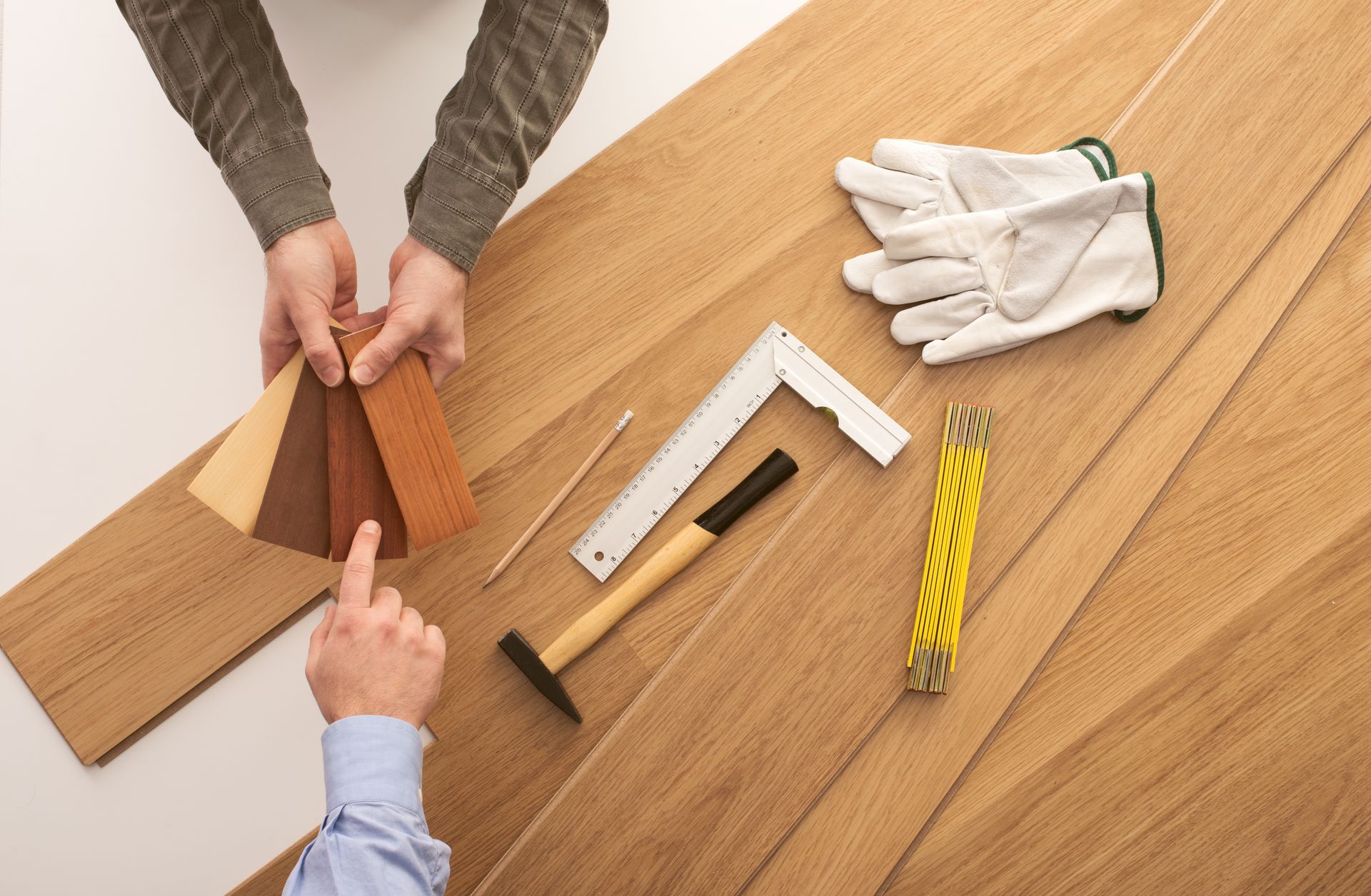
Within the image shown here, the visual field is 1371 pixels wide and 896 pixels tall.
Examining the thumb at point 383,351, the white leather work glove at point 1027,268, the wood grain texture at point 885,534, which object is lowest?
the wood grain texture at point 885,534

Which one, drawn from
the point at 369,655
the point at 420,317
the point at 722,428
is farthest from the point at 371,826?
the point at 722,428

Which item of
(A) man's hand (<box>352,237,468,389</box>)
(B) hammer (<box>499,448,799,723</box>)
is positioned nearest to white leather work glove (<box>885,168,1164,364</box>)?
(B) hammer (<box>499,448,799,723</box>)

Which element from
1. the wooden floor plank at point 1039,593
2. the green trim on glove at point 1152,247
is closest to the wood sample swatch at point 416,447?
the wooden floor plank at point 1039,593

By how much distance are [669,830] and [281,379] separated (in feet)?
→ 3.18

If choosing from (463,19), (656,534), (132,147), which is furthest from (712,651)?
(132,147)

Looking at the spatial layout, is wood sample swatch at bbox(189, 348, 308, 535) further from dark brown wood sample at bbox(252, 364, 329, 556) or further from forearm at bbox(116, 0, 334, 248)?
forearm at bbox(116, 0, 334, 248)

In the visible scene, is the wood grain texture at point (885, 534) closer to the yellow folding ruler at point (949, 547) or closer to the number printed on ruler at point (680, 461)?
the yellow folding ruler at point (949, 547)

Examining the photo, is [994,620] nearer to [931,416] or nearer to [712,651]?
[931,416]

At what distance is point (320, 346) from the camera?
1.21 metres

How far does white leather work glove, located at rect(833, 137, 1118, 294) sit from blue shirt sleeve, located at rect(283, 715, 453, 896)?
1125 millimetres

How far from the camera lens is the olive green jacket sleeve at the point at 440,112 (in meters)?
1.23

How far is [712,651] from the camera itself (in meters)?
1.40

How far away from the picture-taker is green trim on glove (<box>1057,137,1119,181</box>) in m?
1.51

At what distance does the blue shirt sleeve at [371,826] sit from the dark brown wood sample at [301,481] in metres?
0.30
